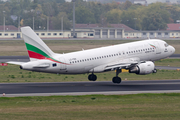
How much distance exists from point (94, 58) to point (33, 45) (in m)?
8.35

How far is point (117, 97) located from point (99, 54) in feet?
40.7

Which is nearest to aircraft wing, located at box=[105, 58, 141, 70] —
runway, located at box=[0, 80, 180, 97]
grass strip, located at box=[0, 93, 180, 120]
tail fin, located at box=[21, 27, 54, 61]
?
runway, located at box=[0, 80, 180, 97]

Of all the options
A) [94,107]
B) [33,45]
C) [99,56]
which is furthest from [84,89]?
[94,107]

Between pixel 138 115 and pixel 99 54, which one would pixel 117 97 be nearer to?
pixel 138 115

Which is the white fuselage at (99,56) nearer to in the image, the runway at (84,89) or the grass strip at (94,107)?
the runway at (84,89)

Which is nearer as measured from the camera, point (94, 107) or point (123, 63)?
point (94, 107)

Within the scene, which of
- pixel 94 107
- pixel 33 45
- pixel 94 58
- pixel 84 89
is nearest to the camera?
pixel 94 107

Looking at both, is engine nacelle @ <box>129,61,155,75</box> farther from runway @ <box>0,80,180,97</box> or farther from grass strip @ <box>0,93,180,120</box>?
grass strip @ <box>0,93,180,120</box>

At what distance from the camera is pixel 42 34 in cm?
19188

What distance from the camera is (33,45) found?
1619 inches

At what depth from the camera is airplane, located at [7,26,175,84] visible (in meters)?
41.2

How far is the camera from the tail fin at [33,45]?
40938 mm

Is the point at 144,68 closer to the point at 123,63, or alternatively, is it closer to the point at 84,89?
the point at 123,63

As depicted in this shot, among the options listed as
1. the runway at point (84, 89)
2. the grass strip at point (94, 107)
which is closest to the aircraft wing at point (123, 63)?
the runway at point (84, 89)
